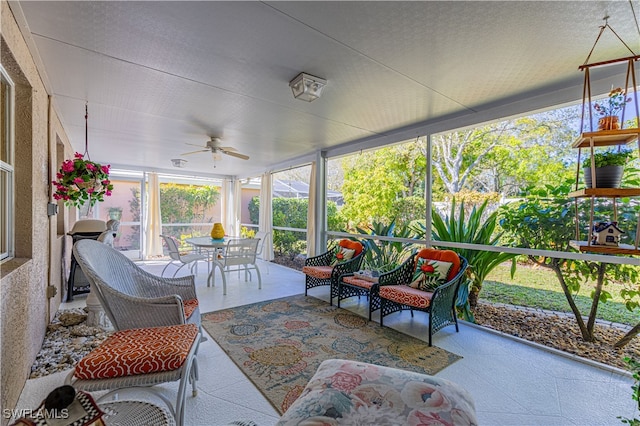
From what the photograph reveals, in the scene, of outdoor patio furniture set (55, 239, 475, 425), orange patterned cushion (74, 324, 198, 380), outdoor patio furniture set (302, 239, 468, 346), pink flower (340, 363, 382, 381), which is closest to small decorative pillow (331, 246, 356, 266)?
outdoor patio furniture set (302, 239, 468, 346)

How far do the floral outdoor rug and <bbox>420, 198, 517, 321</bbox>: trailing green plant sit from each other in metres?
1.19

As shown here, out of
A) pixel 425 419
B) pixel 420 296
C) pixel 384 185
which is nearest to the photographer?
pixel 425 419

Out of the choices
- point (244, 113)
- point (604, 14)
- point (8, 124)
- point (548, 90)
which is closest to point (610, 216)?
point (548, 90)

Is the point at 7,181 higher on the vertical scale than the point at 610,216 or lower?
higher

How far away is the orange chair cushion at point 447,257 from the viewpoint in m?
3.01

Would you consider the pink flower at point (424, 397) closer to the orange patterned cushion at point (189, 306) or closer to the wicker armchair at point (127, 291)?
the wicker armchair at point (127, 291)

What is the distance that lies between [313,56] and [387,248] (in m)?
3.13

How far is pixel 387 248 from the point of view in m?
4.43

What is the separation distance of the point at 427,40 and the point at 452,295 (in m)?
2.39

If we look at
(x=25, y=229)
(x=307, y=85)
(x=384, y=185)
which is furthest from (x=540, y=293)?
(x=25, y=229)

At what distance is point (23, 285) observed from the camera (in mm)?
1901

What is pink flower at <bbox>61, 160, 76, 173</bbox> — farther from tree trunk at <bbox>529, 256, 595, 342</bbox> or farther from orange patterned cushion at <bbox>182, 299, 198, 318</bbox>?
tree trunk at <bbox>529, 256, 595, 342</bbox>

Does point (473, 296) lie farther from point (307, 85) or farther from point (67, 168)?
point (67, 168)

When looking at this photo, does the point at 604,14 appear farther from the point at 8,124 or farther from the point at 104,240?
the point at 104,240
